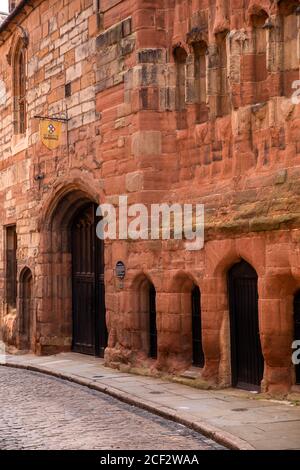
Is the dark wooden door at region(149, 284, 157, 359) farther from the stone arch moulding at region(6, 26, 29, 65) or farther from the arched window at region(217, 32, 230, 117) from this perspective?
the stone arch moulding at region(6, 26, 29, 65)

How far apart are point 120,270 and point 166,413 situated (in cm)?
406

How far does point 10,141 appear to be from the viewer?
1814cm

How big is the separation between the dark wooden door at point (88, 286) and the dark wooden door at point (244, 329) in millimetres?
4484

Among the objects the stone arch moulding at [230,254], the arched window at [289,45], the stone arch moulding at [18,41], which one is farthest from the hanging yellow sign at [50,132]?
the arched window at [289,45]

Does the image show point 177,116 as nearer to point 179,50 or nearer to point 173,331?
point 179,50

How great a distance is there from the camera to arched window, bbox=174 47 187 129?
1205 centimetres

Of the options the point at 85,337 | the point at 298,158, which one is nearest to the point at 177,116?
the point at 298,158

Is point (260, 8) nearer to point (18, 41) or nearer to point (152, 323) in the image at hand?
point (152, 323)

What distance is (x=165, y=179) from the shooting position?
1217 cm

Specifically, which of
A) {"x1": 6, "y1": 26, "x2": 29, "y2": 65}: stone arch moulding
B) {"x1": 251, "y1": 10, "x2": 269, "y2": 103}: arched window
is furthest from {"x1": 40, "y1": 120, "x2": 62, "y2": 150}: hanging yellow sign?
{"x1": 251, "y1": 10, "x2": 269, "y2": 103}: arched window

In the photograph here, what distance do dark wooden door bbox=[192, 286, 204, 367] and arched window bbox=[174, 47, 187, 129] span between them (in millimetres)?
2703

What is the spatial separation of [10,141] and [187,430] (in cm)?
1144

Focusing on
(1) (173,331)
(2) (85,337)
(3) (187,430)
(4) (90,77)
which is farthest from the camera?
(2) (85,337)

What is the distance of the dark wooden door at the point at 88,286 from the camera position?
1477 cm
